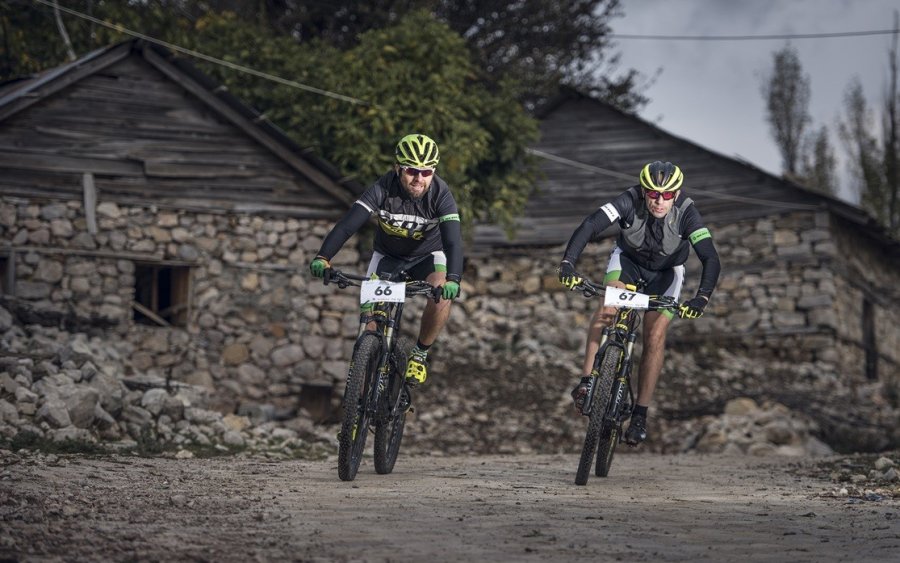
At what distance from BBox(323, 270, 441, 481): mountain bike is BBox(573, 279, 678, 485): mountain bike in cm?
127

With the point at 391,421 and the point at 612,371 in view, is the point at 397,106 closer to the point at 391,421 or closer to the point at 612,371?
the point at 391,421

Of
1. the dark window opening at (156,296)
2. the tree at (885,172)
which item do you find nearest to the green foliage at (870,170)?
the tree at (885,172)

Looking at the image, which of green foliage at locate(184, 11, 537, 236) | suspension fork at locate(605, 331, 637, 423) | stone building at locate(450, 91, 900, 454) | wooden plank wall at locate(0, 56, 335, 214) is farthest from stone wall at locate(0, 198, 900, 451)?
suspension fork at locate(605, 331, 637, 423)

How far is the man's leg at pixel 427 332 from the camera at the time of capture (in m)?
8.53

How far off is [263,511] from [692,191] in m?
20.0

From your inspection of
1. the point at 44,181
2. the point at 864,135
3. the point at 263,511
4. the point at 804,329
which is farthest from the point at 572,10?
the point at 263,511

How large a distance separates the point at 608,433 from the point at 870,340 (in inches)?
760

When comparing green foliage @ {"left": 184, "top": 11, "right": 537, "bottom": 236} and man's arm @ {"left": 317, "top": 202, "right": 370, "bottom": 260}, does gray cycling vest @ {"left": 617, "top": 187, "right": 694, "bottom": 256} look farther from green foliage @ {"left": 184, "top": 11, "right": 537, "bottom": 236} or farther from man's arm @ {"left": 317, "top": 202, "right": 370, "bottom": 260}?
green foliage @ {"left": 184, "top": 11, "right": 537, "bottom": 236}

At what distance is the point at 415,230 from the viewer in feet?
28.0

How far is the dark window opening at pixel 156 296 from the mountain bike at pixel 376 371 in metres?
→ 9.18

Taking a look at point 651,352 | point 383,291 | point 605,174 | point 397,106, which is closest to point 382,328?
point 383,291

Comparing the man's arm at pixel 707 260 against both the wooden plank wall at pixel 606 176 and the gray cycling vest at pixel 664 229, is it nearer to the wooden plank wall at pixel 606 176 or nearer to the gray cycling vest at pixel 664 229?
the gray cycling vest at pixel 664 229

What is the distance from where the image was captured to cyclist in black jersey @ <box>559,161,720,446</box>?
344 inches

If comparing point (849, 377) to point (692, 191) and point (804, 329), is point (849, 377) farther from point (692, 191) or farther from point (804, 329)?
point (692, 191)
